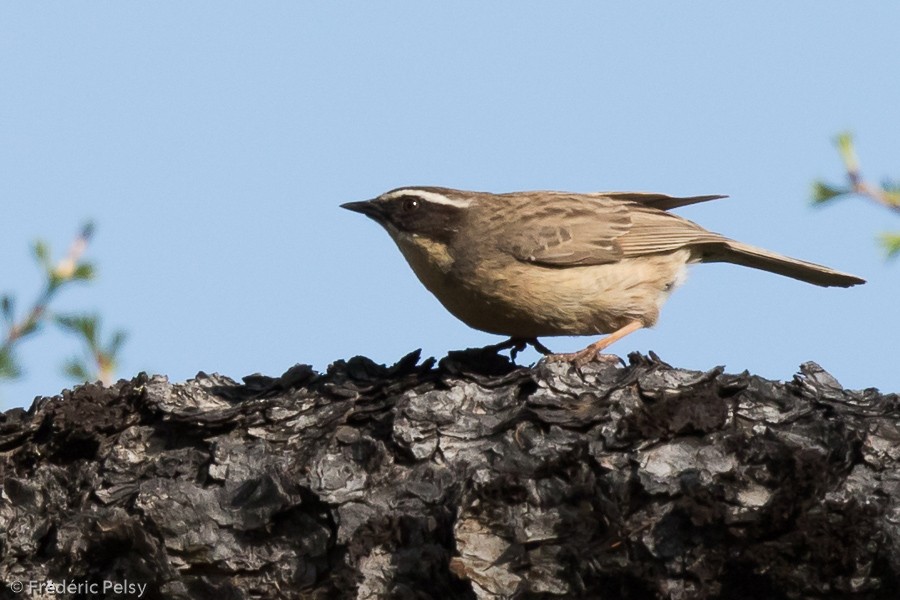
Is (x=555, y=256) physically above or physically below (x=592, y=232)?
below

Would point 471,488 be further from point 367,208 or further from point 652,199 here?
point 652,199

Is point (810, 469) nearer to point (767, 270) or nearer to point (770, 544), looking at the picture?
point (770, 544)

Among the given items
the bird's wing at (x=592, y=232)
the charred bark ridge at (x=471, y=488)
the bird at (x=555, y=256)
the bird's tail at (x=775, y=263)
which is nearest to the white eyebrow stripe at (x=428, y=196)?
the bird at (x=555, y=256)

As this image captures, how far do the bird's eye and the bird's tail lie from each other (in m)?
2.69

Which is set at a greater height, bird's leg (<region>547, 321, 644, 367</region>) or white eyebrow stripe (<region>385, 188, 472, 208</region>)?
white eyebrow stripe (<region>385, 188, 472, 208</region>)

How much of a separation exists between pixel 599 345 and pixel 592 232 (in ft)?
3.83

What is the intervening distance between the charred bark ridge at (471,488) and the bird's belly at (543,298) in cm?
221

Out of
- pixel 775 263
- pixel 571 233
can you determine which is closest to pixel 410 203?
pixel 571 233

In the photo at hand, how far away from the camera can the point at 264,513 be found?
6.17 m

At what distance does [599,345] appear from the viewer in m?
9.57

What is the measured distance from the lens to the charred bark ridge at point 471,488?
5492mm

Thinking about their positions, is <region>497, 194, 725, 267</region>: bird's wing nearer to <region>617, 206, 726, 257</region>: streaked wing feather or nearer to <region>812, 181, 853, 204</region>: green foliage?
<region>617, 206, 726, 257</region>: streaked wing feather

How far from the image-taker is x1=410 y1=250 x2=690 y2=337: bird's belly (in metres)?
9.35

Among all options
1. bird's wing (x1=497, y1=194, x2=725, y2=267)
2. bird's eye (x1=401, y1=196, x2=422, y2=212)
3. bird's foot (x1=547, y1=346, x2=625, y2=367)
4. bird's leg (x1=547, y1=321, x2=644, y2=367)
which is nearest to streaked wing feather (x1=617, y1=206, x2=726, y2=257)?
bird's wing (x1=497, y1=194, x2=725, y2=267)
